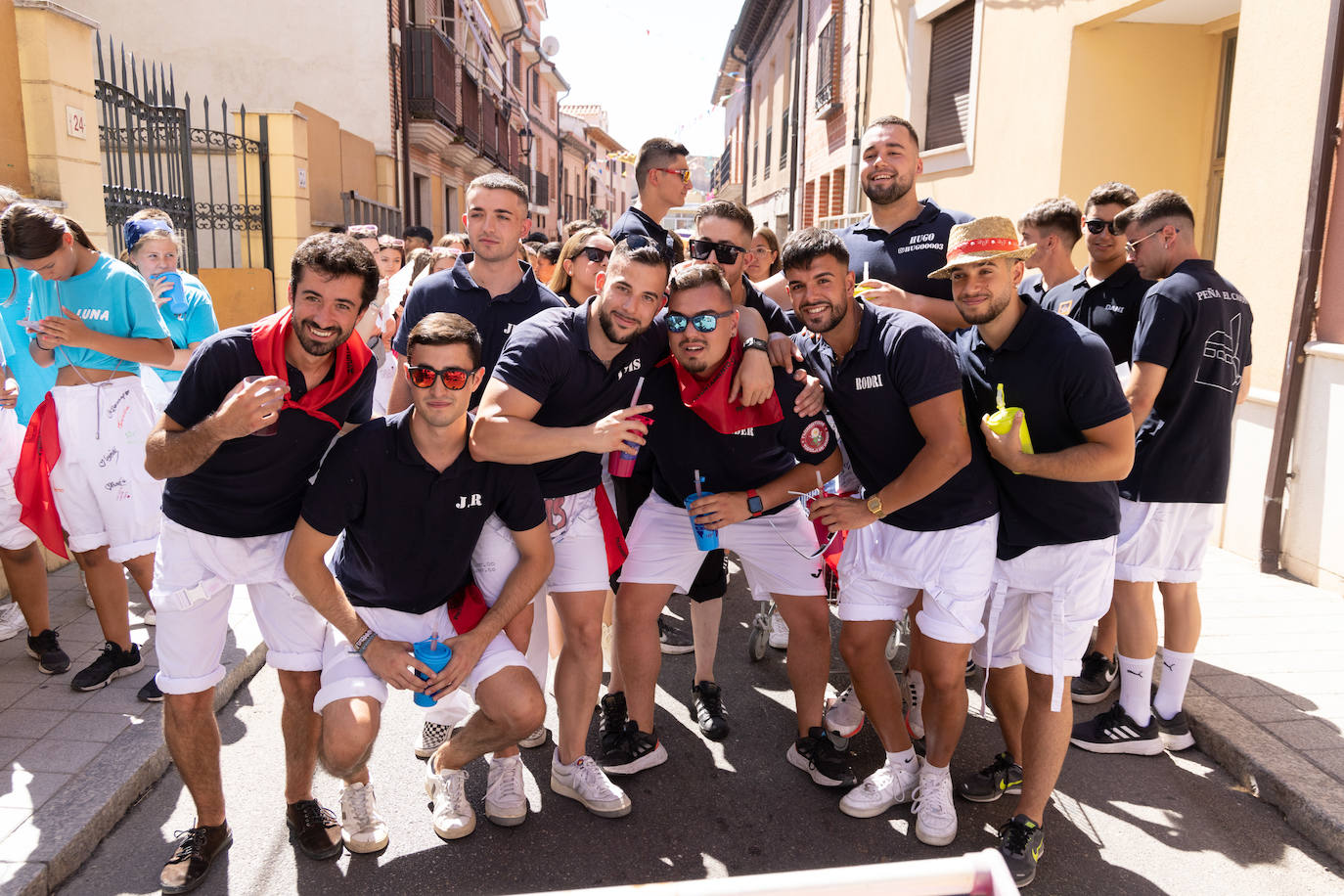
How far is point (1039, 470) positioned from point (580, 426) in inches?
64.6

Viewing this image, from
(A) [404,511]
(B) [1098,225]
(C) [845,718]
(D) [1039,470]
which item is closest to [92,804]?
(A) [404,511]

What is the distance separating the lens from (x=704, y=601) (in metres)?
4.26

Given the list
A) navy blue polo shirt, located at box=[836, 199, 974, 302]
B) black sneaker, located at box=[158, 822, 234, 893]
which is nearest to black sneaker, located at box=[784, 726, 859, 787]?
navy blue polo shirt, located at box=[836, 199, 974, 302]

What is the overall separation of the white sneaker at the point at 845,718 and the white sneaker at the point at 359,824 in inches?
71.8

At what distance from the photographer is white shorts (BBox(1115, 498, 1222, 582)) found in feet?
12.9

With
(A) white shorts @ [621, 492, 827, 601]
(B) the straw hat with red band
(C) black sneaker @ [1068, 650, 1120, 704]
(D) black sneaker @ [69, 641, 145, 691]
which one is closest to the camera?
(B) the straw hat with red band

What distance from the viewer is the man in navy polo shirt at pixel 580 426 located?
319cm

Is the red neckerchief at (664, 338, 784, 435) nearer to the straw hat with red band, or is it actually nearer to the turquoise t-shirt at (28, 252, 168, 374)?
the straw hat with red band

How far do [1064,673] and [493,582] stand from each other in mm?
2039

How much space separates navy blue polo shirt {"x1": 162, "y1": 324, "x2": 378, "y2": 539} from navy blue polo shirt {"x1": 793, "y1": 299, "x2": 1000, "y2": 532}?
5.89ft

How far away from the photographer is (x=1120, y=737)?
3.92 m

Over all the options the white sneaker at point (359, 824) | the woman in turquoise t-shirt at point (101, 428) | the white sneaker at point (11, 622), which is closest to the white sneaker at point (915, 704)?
the white sneaker at point (359, 824)

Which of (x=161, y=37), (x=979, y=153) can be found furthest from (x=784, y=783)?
(x=161, y=37)

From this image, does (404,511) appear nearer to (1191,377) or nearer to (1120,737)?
(1120,737)
